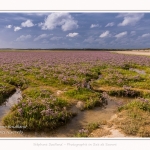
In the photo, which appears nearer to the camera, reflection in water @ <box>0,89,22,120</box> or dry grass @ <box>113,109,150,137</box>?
dry grass @ <box>113,109,150,137</box>

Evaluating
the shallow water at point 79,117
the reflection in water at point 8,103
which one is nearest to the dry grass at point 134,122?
the shallow water at point 79,117

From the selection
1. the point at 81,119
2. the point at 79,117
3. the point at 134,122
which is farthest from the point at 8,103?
the point at 134,122

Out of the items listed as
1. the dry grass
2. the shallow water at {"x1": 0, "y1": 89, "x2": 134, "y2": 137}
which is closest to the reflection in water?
the shallow water at {"x1": 0, "y1": 89, "x2": 134, "y2": 137}

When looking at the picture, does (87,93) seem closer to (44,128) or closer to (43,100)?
(43,100)

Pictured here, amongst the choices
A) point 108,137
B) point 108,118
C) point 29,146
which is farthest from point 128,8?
point 29,146

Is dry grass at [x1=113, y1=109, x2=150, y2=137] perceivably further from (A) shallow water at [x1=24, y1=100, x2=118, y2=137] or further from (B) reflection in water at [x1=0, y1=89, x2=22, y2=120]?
(B) reflection in water at [x1=0, y1=89, x2=22, y2=120]

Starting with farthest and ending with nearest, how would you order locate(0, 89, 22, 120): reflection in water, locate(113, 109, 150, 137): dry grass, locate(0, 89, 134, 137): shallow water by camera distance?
locate(0, 89, 22, 120): reflection in water, locate(0, 89, 134, 137): shallow water, locate(113, 109, 150, 137): dry grass

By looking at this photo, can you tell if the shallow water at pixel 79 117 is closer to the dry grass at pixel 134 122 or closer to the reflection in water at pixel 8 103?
the reflection in water at pixel 8 103

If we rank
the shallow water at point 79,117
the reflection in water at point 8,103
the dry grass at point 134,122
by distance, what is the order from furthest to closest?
the reflection in water at point 8,103
the shallow water at point 79,117
the dry grass at point 134,122

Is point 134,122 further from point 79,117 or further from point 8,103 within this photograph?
point 8,103

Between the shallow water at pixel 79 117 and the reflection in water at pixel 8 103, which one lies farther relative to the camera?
the reflection in water at pixel 8 103

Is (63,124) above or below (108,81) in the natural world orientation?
below
